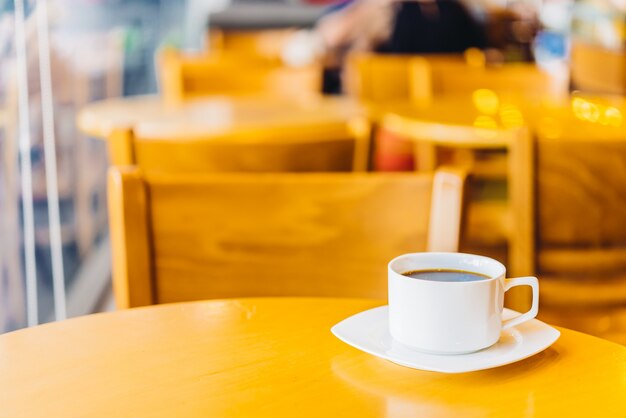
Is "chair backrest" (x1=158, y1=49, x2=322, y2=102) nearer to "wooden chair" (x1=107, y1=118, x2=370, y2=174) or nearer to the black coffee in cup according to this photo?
"wooden chair" (x1=107, y1=118, x2=370, y2=174)

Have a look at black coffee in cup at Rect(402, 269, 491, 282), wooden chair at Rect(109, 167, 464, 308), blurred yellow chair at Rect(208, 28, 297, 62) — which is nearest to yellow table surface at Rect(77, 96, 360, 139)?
wooden chair at Rect(109, 167, 464, 308)

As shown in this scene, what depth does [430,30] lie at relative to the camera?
5297 millimetres

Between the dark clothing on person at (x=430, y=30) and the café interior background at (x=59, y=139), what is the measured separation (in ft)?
1.51

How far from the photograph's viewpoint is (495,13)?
7484 mm

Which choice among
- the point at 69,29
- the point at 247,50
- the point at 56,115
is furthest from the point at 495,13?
the point at 56,115

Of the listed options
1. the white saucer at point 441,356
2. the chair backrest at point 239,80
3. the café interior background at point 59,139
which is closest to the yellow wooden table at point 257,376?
the white saucer at point 441,356

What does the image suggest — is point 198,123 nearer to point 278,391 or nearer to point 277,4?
point 278,391

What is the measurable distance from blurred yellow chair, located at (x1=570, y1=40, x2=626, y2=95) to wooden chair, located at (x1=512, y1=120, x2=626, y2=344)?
206 centimetres

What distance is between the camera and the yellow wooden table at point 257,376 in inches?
26.1

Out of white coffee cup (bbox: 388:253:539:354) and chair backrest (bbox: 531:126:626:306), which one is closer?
white coffee cup (bbox: 388:253:539:354)

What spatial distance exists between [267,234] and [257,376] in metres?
0.56

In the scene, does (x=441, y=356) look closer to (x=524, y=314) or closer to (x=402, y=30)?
(x=524, y=314)

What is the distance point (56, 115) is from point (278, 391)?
2.24 meters

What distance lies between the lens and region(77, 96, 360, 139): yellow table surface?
2428 millimetres
